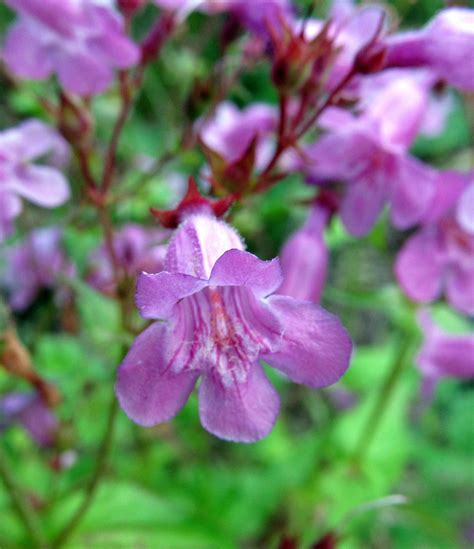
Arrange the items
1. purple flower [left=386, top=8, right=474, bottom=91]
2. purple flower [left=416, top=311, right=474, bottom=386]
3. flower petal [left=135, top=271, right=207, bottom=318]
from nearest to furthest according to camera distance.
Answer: flower petal [left=135, top=271, right=207, bottom=318]
purple flower [left=386, top=8, right=474, bottom=91]
purple flower [left=416, top=311, right=474, bottom=386]

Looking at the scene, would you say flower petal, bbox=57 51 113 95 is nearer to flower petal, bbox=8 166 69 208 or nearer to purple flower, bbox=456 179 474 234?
flower petal, bbox=8 166 69 208

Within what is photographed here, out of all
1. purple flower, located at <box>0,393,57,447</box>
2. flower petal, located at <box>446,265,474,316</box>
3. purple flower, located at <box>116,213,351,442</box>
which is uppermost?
purple flower, located at <box>116,213,351,442</box>

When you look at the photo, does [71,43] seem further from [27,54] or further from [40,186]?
[40,186]

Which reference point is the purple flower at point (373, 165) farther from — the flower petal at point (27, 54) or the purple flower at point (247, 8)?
the flower petal at point (27, 54)

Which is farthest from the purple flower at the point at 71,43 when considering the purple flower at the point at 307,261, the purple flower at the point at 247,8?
the purple flower at the point at 307,261

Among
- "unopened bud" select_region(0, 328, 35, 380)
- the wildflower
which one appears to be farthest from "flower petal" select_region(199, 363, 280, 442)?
"unopened bud" select_region(0, 328, 35, 380)

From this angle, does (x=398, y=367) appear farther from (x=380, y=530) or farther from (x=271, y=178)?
(x=380, y=530)
